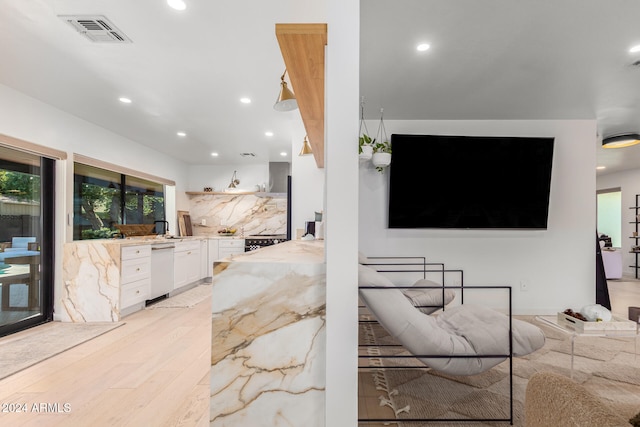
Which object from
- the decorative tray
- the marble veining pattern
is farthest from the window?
the decorative tray

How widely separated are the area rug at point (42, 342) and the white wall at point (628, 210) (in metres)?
10.4

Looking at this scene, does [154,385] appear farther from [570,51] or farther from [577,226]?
[577,226]

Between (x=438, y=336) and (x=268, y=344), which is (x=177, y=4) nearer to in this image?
(x=268, y=344)

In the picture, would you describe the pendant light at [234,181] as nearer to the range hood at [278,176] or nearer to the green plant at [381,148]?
the range hood at [278,176]

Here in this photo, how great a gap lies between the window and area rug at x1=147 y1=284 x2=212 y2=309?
1.28 meters

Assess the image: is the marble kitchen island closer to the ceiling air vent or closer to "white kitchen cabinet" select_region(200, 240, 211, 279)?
the ceiling air vent

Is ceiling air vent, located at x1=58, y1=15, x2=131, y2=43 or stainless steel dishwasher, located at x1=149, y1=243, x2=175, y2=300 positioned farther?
stainless steel dishwasher, located at x1=149, y1=243, x2=175, y2=300

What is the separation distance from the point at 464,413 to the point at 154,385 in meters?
1.95

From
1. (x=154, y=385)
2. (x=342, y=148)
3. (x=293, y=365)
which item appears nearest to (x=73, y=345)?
(x=154, y=385)

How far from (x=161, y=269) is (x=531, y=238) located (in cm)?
494

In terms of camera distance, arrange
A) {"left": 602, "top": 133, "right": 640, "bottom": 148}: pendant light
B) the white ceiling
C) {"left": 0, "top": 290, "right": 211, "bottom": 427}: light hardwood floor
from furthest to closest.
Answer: {"left": 602, "top": 133, "right": 640, "bottom": 148}: pendant light, the white ceiling, {"left": 0, "top": 290, "right": 211, "bottom": 427}: light hardwood floor

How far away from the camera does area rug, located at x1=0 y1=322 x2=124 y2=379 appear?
247 cm

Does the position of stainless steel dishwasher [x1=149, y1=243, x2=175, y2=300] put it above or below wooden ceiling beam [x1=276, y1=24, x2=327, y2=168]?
below

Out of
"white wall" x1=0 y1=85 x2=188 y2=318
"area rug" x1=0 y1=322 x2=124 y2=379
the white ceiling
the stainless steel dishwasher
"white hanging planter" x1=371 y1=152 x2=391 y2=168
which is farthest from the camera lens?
the stainless steel dishwasher
